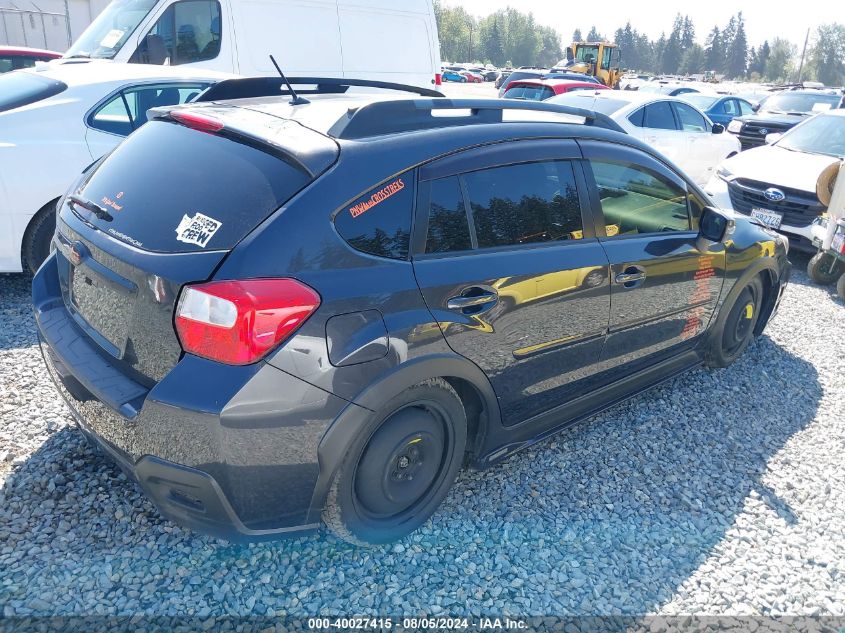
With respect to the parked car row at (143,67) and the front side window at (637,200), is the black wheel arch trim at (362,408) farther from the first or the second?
the parked car row at (143,67)

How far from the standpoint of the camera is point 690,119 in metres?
9.85

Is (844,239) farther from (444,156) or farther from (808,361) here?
(444,156)

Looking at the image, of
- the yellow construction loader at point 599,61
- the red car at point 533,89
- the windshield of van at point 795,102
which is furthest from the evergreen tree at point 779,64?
the red car at point 533,89

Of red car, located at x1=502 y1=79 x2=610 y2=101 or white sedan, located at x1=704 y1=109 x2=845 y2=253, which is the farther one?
red car, located at x1=502 y1=79 x2=610 y2=101

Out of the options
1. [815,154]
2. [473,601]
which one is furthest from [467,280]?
[815,154]

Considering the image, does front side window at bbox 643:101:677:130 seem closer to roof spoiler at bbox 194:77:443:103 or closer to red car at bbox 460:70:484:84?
roof spoiler at bbox 194:77:443:103

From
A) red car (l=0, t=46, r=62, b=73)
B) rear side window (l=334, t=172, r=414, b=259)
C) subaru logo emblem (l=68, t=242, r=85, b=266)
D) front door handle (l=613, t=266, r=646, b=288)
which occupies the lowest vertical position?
front door handle (l=613, t=266, r=646, b=288)

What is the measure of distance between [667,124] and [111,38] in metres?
7.55

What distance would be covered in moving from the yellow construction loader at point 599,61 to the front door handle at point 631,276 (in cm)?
3570

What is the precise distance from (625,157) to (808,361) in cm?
272

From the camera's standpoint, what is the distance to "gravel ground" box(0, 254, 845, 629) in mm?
2449

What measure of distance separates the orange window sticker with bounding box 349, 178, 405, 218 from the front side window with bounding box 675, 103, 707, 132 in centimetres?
856

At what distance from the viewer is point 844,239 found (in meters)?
6.01

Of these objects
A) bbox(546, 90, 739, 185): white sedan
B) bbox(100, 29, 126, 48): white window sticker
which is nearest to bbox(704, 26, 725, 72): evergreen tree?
bbox(546, 90, 739, 185): white sedan
